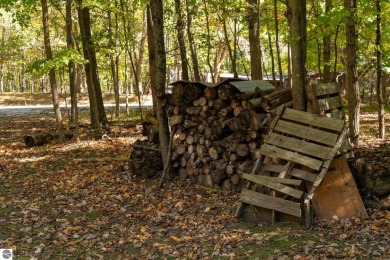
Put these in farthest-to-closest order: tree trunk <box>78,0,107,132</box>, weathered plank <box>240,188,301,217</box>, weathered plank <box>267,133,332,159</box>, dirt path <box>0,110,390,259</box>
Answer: tree trunk <box>78,0,107,132</box>
weathered plank <box>267,133,332,159</box>
weathered plank <box>240,188,301,217</box>
dirt path <box>0,110,390,259</box>

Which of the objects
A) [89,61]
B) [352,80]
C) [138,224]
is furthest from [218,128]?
[89,61]

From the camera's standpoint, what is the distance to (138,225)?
735 cm

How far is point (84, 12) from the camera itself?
631 inches

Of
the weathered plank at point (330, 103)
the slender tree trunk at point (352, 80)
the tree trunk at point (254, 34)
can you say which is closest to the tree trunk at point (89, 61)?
the tree trunk at point (254, 34)

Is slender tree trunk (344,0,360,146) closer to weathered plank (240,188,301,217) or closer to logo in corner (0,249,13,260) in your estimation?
weathered plank (240,188,301,217)

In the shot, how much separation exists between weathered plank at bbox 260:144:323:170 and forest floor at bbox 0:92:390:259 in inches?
38.0

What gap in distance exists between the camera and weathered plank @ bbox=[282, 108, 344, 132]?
700cm

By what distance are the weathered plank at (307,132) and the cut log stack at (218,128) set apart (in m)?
0.75

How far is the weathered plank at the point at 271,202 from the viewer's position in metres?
6.59

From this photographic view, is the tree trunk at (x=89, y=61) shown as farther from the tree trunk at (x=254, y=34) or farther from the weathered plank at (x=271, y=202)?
the weathered plank at (x=271, y=202)

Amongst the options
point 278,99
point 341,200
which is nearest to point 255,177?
point 341,200

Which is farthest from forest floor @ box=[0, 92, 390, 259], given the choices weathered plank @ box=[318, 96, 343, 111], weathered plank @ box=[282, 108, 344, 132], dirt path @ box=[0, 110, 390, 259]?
weathered plank @ box=[318, 96, 343, 111]

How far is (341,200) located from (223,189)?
279cm

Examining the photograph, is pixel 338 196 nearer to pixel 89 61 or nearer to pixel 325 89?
pixel 325 89
